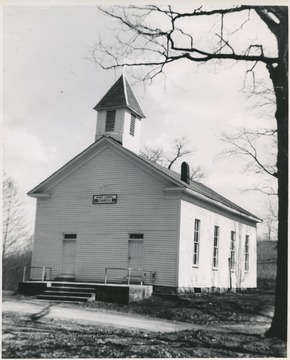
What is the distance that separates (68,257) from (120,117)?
7001 millimetres

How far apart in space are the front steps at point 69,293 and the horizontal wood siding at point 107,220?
2.36 m

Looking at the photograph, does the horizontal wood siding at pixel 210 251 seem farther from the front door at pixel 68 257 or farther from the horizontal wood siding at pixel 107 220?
the front door at pixel 68 257

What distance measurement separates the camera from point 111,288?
683 inches

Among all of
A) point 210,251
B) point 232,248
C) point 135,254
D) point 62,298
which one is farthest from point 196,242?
point 62,298

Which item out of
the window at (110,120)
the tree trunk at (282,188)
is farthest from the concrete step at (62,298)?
the window at (110,120)

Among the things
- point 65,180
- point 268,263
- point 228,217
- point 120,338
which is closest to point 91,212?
point 65,180

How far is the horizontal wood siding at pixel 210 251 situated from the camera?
803 inches

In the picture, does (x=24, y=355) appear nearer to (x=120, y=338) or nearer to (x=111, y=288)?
(x=120, y=338)

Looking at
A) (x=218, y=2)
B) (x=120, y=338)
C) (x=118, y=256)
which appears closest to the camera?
(x=120, y=338)

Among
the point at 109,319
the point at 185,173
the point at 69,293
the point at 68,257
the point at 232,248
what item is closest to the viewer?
the point at 109,319

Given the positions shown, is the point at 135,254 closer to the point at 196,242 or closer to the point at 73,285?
the point at 196,242

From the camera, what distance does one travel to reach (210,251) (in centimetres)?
2314

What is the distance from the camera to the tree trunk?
11555 millimetres

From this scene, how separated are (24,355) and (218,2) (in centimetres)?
936
